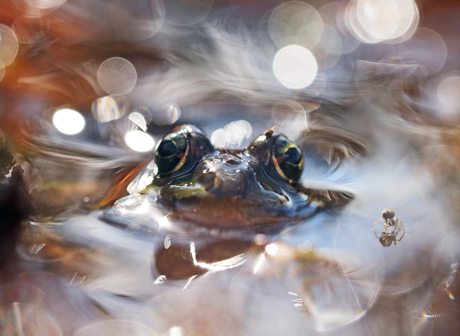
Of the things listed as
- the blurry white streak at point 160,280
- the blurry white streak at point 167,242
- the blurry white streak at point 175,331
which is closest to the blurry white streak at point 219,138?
the blurry white streak at point 167,242

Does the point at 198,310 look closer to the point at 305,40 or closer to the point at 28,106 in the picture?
the point at 28,106

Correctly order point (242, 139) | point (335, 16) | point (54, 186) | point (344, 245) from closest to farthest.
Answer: point (344, 245)
point (54, 186)
point (242, 139)
point (335, 16)

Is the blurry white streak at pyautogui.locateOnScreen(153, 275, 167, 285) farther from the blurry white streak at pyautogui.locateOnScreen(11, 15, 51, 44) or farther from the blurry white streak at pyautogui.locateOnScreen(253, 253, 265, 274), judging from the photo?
the blurry white streak at pyautogui.locateOnScreen(11, 15, 51, 44)

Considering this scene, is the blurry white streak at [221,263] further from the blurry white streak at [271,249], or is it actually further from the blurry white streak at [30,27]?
the blurry white streak at [30,27]

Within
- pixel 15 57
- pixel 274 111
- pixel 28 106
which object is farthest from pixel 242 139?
pixel 15 57

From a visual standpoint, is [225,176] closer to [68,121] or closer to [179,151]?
[179,151]

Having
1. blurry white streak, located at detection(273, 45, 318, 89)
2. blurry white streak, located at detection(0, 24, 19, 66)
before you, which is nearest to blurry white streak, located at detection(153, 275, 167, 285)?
blurry white streak, located at detection(273, 45, 318, 89)

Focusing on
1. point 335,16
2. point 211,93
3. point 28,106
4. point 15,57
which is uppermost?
point 335,16

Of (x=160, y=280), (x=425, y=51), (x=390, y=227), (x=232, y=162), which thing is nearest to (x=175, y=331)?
(x=160, y=280)
